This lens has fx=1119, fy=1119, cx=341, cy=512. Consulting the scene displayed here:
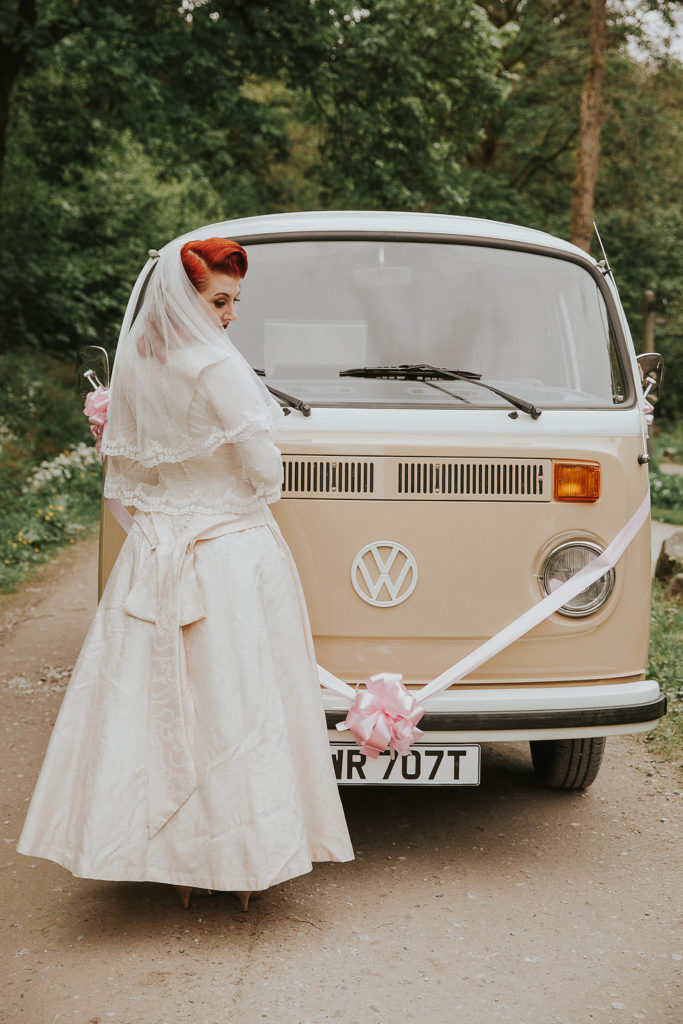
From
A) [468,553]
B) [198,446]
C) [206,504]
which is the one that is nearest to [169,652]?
[206,504]

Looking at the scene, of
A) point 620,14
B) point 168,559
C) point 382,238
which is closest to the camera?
point 168,559

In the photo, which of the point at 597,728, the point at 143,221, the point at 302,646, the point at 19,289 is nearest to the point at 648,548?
the point at 597,728

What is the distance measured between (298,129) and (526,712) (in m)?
30.7

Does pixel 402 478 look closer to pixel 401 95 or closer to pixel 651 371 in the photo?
pixel 651 371

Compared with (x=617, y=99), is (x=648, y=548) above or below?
below

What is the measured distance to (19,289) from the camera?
19609mm

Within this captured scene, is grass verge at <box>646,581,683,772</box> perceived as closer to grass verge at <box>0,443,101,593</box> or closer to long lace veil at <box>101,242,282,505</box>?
long lace veil at <box>101,242,282,505</box>

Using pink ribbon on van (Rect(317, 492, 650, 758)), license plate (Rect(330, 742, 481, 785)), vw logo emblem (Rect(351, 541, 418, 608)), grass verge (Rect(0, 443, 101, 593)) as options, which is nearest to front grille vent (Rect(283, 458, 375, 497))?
vw logo emblem (Rect(351, 541, 418, 608))

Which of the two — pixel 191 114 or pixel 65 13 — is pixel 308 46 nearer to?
pixel 191 114

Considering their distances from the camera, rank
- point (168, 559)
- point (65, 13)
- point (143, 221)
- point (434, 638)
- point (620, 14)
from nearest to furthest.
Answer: point (168, 559)
point (434, 638)
point (65, 13)
point (143, 221)
point (620, 14)

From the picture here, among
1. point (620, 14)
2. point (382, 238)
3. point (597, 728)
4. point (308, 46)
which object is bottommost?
point (597, 728)

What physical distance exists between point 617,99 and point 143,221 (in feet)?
40.0

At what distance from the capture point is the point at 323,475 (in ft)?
12.4

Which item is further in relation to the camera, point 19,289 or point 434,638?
point 19,289
